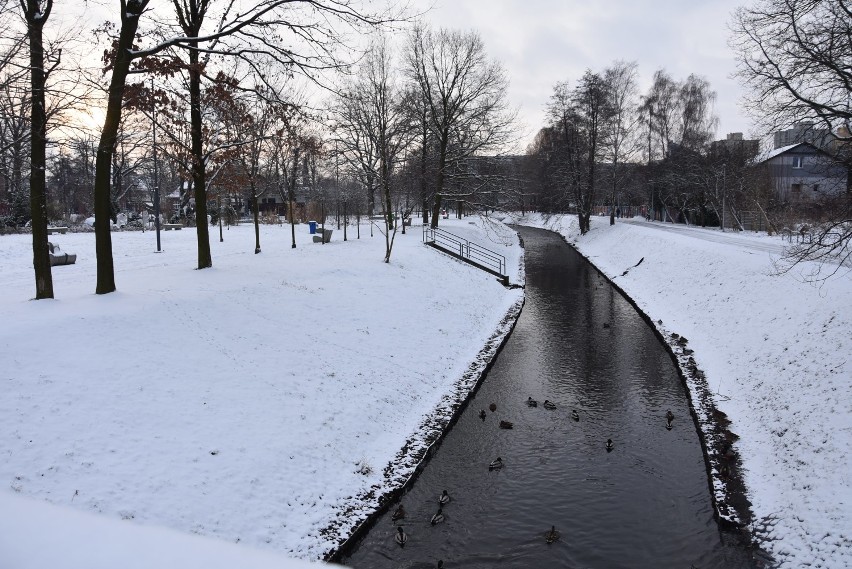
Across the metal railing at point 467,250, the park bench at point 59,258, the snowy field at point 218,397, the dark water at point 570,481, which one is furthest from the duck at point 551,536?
the park bench at point 59,258

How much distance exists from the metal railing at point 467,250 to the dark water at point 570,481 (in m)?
13.9

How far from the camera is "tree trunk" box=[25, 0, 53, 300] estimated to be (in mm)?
11164

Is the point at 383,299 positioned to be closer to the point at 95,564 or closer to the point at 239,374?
the point at 239,374

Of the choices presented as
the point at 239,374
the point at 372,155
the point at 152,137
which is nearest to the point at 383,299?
the point at 239,374

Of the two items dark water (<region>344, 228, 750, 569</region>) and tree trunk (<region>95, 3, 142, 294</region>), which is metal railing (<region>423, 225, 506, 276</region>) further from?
tree trunk (<region>95, 3, 142, 294</region>)

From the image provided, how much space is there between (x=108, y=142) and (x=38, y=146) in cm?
147

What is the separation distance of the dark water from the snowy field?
3.87ft

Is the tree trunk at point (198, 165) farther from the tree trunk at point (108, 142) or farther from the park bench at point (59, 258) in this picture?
the park bench at point (59, 258)

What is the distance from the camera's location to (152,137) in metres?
18.8

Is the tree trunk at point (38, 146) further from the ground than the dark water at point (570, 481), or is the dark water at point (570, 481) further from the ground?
the tree trunk at point (38, 146)

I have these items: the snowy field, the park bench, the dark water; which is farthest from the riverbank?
the park bench

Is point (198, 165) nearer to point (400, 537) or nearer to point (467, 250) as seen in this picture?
point (400, 537)

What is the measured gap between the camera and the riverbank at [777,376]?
8273 mm

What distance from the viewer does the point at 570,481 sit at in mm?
10039
